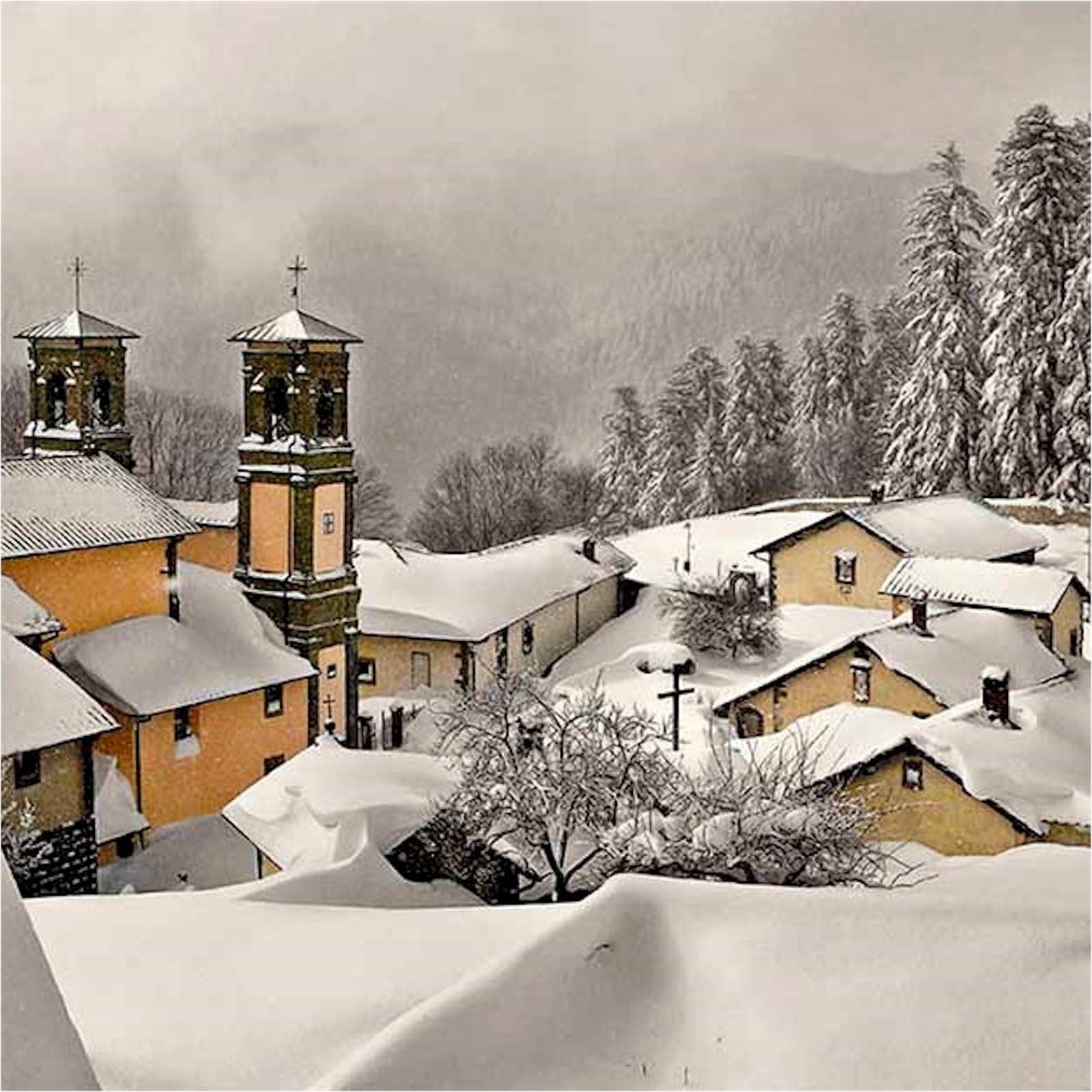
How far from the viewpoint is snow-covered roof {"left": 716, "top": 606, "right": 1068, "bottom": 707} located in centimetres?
482

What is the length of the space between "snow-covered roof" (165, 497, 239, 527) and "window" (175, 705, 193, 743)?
26.7 inches

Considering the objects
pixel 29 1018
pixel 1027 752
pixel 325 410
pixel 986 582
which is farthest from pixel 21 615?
pixel 29 1018

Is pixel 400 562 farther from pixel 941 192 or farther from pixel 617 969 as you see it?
pixel 617 969

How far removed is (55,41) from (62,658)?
2191mm

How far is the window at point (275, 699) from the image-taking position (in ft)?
17.4

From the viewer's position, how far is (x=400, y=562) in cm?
522

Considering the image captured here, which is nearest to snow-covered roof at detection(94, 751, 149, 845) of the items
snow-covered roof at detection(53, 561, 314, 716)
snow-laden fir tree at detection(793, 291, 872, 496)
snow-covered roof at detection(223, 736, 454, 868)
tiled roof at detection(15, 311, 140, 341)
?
snow-covered roof at detection(53, 561, 314, 716)

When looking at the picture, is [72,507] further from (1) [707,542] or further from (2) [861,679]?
(2) [861,679]

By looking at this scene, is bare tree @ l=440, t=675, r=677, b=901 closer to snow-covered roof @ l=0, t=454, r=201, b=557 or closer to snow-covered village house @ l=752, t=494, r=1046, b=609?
snow-covered village house @ l=752, t=494, r=1046, b=609

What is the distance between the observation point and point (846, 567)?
5.40m

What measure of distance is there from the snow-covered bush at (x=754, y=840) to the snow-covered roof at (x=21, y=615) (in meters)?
2.36

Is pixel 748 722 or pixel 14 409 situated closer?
pixel 14 409

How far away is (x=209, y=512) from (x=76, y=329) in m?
1.27

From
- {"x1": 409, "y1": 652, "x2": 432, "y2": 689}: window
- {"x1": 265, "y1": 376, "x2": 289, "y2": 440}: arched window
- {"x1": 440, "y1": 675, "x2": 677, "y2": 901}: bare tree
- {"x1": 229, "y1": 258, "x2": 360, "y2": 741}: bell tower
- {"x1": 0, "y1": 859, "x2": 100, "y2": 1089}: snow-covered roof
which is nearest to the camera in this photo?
{"x1": 0, "y1": 859, "x2": 100, "y2": 1089}: snow-covered roof
